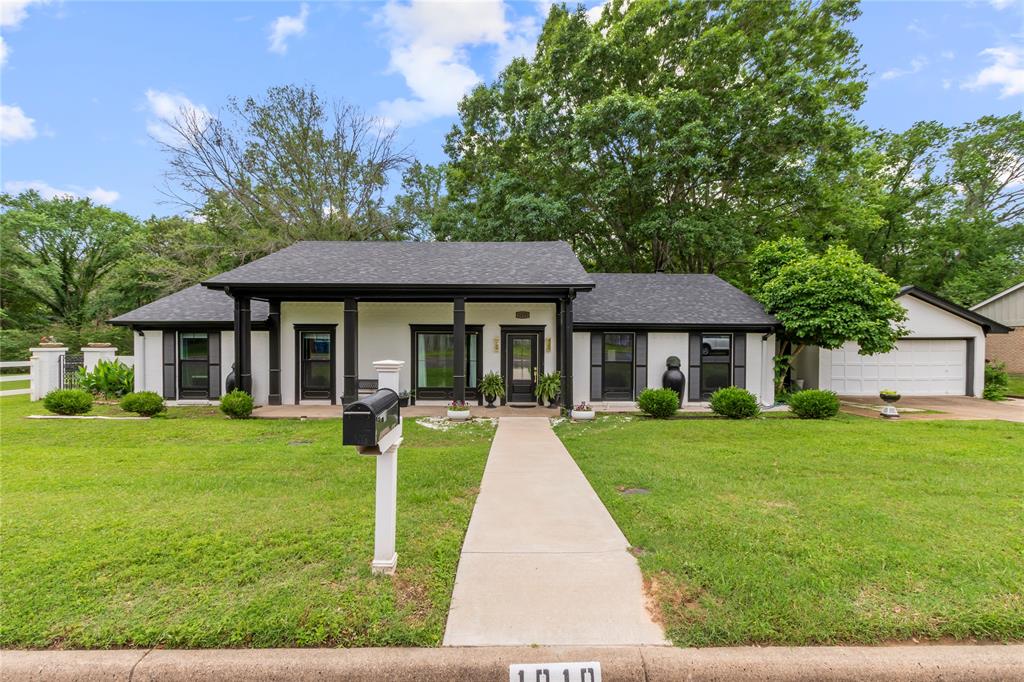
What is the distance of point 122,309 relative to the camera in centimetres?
2528

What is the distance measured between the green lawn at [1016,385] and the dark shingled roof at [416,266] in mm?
14887

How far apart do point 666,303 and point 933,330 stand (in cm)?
892


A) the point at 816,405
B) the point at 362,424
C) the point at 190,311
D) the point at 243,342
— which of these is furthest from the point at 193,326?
the point at 816,405

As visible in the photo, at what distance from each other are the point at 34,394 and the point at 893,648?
19087 millimetres

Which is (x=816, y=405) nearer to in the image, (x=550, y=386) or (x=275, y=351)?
(x=550, y=386)

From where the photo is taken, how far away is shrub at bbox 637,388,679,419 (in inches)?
397

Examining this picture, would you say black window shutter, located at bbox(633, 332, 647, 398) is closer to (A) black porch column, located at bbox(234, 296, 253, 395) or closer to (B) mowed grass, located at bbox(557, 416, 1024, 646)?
(B) mowed grass, located at bbox(557, 416, 1024, 646)

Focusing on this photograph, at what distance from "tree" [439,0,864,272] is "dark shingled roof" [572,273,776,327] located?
190 inches

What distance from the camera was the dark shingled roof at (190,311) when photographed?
11.9 metres

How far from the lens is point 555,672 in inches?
90.9

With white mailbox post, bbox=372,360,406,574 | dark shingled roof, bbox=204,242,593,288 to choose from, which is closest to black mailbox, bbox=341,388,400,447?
white mailbox post, bbox=372,360,406,574

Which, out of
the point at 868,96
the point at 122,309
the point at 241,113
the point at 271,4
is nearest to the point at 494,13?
the point at 271,4

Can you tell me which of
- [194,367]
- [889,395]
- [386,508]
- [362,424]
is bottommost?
[889,395]

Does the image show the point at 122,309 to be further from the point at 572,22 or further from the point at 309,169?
the point at 572,22
